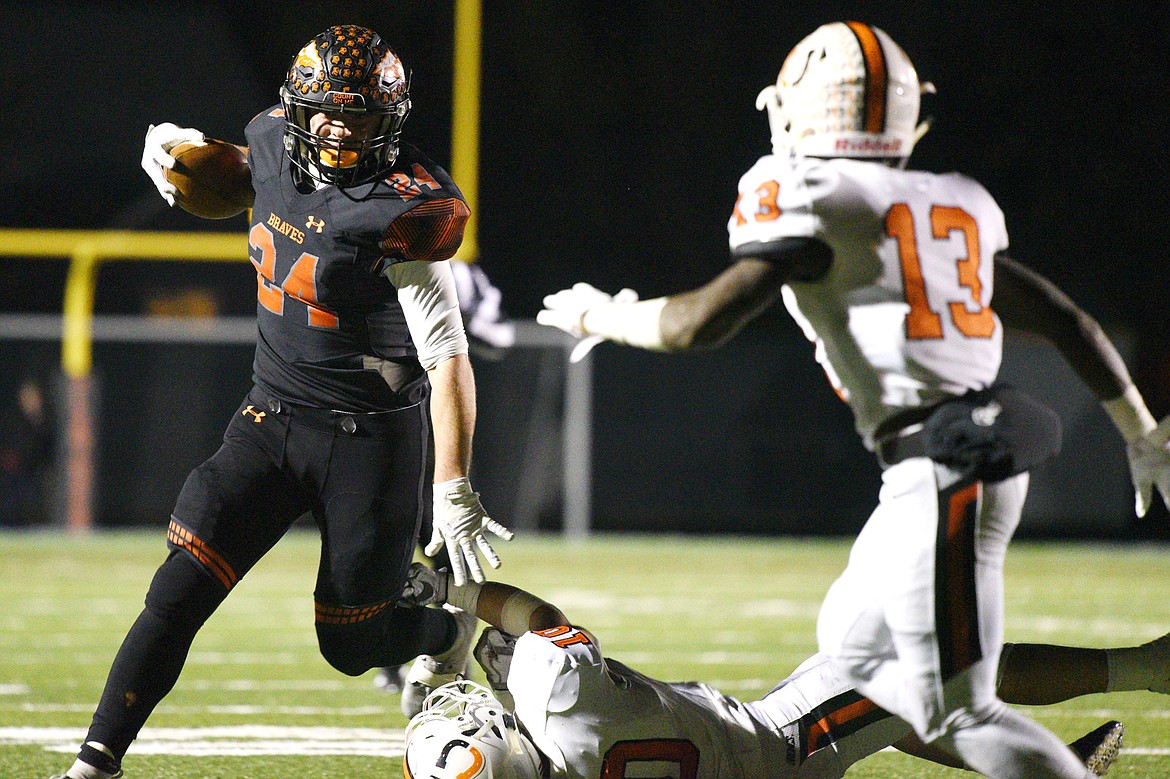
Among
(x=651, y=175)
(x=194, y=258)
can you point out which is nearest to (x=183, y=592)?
(x=194, y=258)

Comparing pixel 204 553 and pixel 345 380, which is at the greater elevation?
pixel 345 380

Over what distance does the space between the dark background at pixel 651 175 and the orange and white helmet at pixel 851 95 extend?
8928 millimetres

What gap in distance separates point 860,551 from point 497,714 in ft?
2.36

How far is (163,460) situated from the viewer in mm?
11180

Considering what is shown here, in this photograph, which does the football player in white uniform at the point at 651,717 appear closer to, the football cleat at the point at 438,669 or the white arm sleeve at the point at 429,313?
the football cleat at the point at 438,669

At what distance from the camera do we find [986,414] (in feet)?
7.47

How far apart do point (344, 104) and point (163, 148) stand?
537 mm

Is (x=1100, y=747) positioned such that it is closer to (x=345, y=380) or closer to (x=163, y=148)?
(x=345, y=380)

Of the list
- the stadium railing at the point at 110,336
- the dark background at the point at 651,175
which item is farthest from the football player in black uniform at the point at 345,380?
the dark background at the point at 651,175

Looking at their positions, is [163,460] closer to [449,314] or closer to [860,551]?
[449,314]

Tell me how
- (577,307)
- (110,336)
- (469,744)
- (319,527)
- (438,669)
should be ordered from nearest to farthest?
(577,307) → (469,744) → (319,527) → (438,669) → (110,336)

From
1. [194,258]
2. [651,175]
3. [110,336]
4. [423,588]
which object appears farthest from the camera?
[651,175]

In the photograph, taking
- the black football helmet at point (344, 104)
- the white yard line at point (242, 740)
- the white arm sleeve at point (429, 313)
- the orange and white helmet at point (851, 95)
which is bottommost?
the white yard line at point (242, 740)

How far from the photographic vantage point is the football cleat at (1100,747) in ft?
9.31
